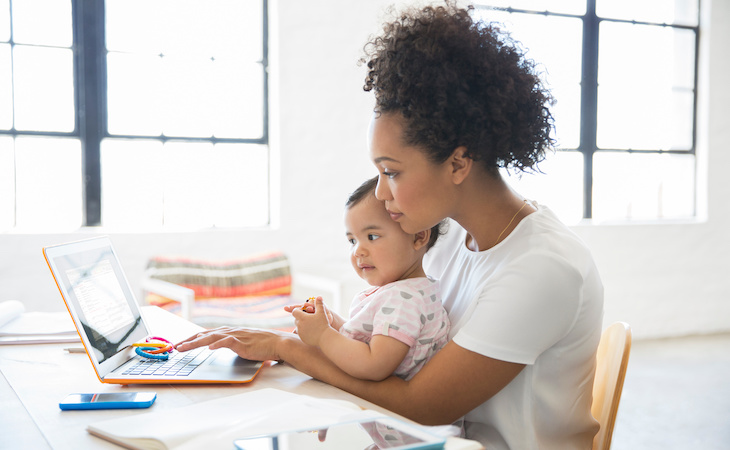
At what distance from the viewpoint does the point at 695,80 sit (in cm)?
525

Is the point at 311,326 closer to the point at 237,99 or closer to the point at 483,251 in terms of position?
the point at 483,251

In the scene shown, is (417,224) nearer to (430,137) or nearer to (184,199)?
(430,137)

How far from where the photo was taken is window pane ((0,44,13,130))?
11.6 ft

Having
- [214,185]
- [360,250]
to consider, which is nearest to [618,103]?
[214,185]

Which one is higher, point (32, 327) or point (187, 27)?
point (187, 27)

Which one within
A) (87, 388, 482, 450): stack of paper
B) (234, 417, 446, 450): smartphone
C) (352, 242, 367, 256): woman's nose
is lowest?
(87, 388, 482, 450): stack of paper

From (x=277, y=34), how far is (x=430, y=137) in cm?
296

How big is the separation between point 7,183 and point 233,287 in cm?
137

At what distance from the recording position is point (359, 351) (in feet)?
4.00

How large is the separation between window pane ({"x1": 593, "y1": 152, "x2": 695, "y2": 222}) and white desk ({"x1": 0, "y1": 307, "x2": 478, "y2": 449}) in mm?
4344

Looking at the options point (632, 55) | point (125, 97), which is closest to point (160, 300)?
point (125, 97)

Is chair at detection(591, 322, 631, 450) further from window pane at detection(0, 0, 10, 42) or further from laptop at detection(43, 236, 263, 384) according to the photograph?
window pane at detection(0, 0, 10, 42)

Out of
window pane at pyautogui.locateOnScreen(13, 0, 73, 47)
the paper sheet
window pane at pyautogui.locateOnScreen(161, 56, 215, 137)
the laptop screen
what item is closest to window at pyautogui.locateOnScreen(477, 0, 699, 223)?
window pane at pyautogui.locateOnScreen(161, 56, 215, 137)

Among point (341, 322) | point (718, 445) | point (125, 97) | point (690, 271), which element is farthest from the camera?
point (690, 271)
